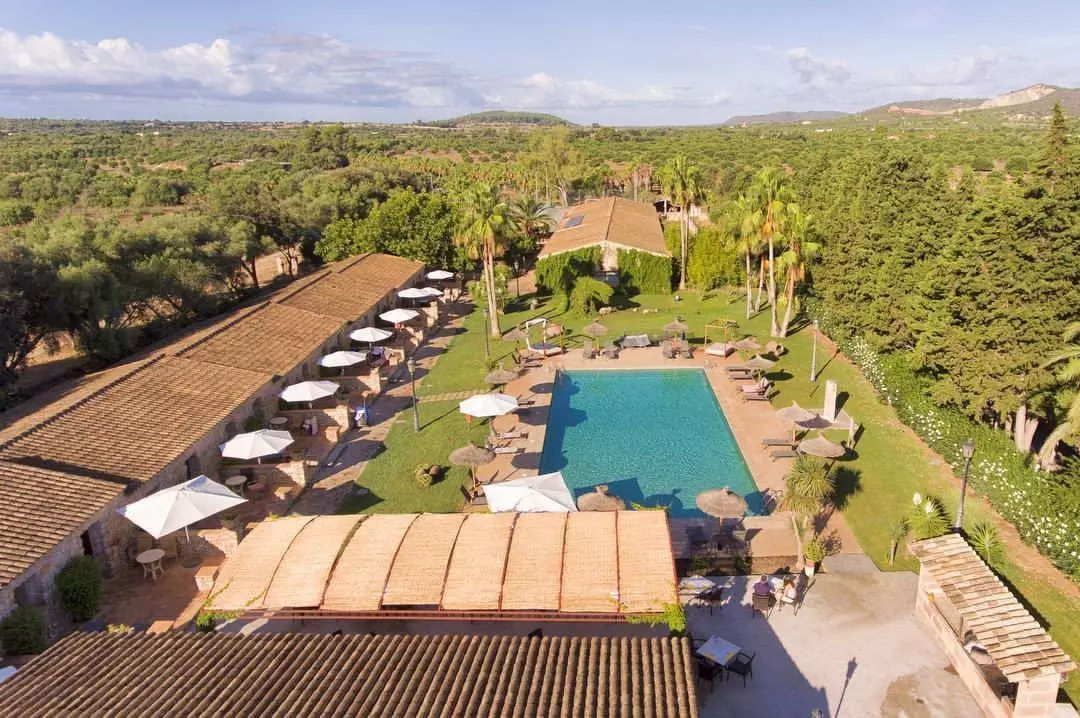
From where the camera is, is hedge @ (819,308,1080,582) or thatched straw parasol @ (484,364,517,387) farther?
thatched straw parasol @ (484,364,517,387)

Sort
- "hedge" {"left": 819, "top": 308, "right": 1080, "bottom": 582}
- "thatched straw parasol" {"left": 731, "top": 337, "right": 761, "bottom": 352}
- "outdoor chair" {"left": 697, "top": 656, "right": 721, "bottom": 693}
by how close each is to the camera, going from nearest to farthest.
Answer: "outdoor chair" {"left": 697, "top": 656, "right": 721, "bottom": 693} < "hedge" {"left": 819, "top": 308, "right": 1080, "bottom": 582} < "thatched straw parasol" {"left": 731, "top": 337, "right": 761, "bottom": 352}

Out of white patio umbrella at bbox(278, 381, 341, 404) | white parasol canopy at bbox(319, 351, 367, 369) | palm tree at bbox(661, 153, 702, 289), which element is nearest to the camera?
white patio umbrella at bbox(278, 381, 341, 404)

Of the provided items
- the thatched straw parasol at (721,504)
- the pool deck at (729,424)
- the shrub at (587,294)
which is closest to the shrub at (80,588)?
the pool deck at (729,424)

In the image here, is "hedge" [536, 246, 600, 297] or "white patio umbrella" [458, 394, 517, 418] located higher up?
"hedge" [536, 246, 600, 297]

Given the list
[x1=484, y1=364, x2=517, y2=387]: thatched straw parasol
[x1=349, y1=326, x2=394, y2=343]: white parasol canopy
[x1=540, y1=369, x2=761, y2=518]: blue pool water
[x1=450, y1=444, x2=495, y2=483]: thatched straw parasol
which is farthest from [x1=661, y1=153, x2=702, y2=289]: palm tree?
[x1=450, y1=444, x2=495, y2=483]: thatched straw parasol

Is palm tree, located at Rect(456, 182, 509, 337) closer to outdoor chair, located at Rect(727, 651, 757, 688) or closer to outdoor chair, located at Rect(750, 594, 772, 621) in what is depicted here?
outdoor chair, located at Rect(750, 594, 772, 621)

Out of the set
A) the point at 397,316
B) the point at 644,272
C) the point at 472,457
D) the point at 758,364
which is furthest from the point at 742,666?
the point at 644,272
